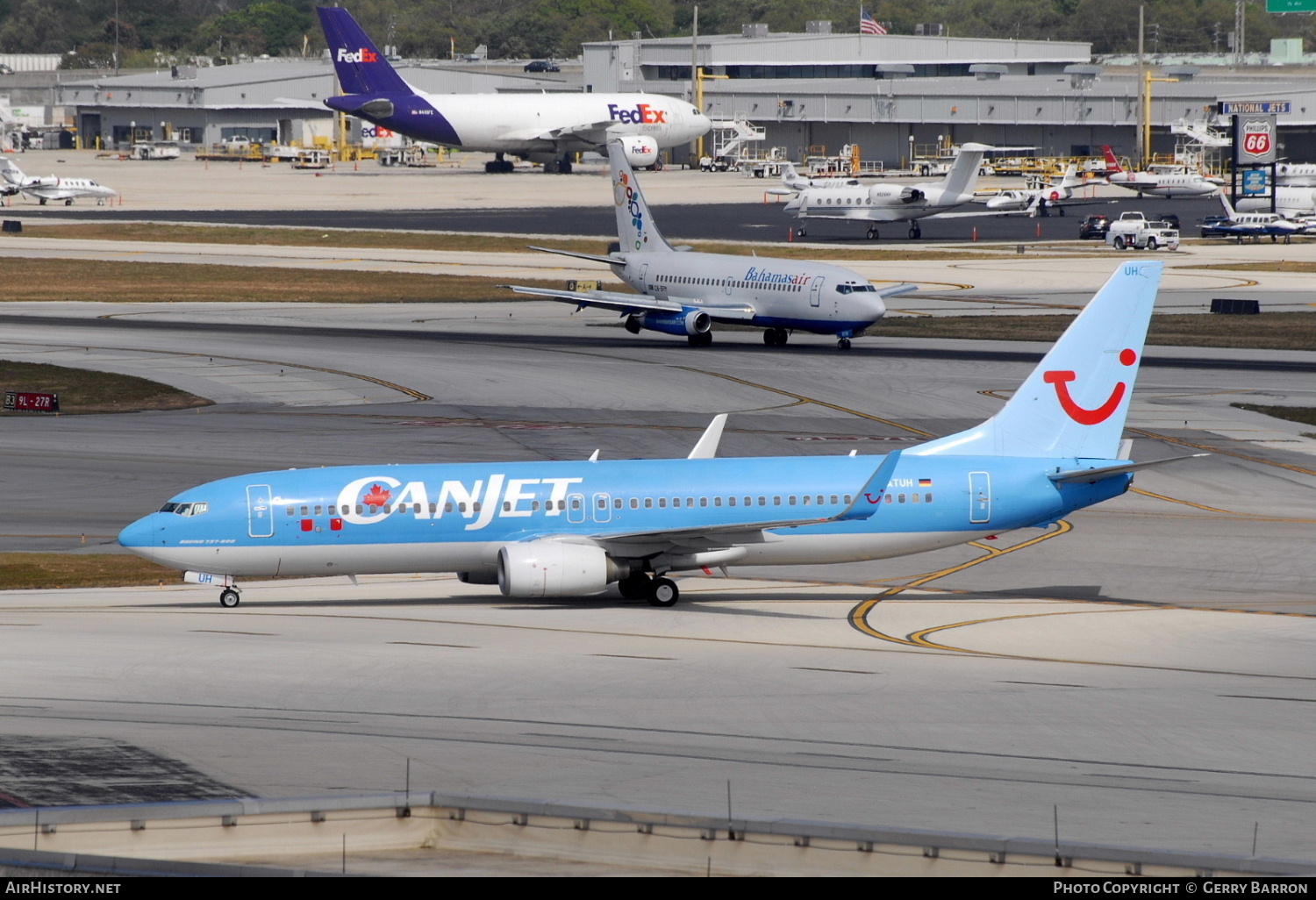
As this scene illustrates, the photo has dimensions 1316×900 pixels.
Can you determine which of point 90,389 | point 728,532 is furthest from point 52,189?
point 728,532

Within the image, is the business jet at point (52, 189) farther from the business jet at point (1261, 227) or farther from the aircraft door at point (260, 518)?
the aircraft door at point (260, 518)

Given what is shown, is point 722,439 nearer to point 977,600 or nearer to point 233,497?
point 977,600

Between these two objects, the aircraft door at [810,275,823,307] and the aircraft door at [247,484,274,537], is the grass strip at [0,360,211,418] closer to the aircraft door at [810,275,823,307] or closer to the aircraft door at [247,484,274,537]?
the aircraft door at [810,275,823,307]

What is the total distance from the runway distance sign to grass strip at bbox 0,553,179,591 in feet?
71.7

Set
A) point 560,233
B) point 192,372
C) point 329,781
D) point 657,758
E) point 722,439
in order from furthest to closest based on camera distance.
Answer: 1. point 560,233
2. point 192,372
3. point 722,439
4. point 657,758
5. point 329,781

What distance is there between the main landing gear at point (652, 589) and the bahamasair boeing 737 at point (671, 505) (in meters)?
0.05

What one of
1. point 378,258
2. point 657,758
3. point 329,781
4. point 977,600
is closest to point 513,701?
point 657,758

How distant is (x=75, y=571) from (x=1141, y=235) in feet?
355

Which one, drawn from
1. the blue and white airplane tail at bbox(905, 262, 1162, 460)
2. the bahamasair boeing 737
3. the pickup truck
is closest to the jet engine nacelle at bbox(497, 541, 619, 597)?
the bahamasair boeing 737

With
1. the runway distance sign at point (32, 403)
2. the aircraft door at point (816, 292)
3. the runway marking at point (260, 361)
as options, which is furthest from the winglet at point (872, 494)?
→ the aircraft door at point (816, 292)

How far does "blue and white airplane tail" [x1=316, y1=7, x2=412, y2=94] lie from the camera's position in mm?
180750

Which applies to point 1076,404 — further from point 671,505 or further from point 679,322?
point 679,322

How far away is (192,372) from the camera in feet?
241
